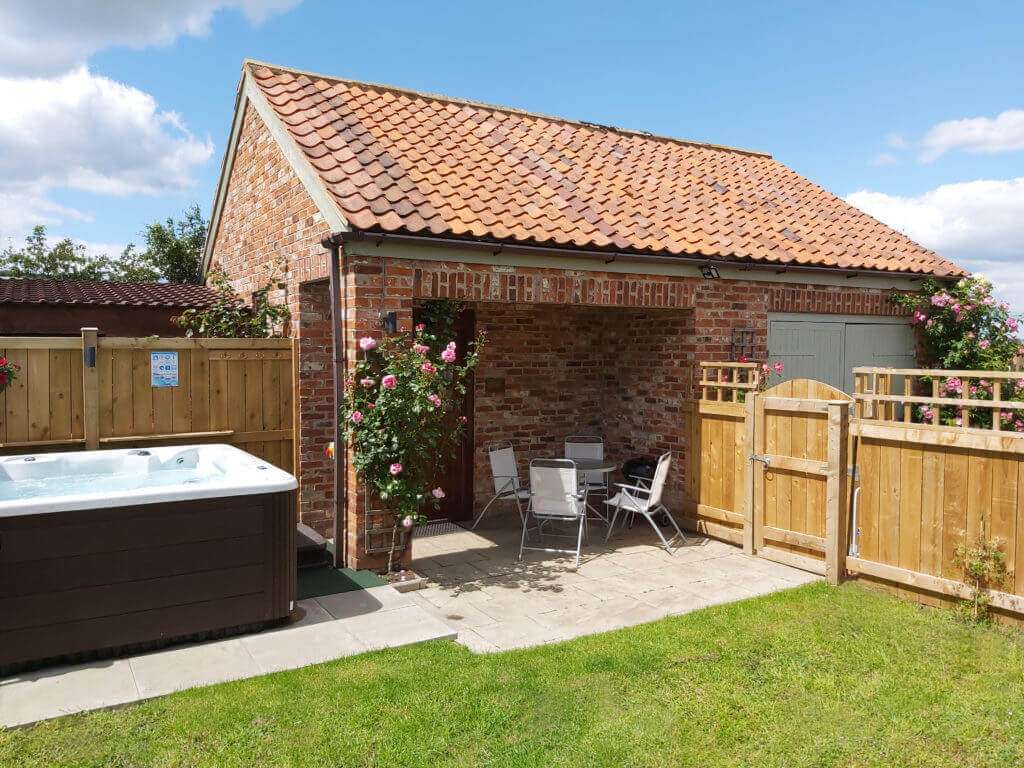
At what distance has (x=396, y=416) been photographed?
18.9 ft

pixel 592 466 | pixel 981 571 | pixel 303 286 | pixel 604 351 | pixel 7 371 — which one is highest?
pixel 303 286

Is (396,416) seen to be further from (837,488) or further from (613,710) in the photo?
(837,488)

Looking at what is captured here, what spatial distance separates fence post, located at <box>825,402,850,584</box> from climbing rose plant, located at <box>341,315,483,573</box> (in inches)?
122

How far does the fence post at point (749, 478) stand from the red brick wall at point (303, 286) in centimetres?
413

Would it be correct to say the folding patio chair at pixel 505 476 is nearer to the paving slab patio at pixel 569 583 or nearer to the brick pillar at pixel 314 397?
the paving slab patio at pixel 569 583

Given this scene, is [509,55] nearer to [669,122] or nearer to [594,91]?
[594,91]

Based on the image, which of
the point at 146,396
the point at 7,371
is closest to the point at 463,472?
the point at 146,396

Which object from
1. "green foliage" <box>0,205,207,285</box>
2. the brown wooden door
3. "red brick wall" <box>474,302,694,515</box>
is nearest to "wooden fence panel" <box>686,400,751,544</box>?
"red brick wall" <box>474,302,694,515</box>

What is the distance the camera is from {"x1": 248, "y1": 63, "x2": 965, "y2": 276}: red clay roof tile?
660 cm

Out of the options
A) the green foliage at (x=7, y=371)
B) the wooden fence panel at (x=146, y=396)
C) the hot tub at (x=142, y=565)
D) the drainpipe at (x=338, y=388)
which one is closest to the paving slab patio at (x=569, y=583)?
the drainpipe at (x=338, y=388)

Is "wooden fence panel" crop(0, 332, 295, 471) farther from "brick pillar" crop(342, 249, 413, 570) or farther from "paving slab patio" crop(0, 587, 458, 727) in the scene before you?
"paving slab patio" crop(0, 587, 458, 727)

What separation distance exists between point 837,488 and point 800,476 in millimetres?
426

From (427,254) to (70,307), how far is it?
5.17 m

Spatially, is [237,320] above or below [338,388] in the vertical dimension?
above
